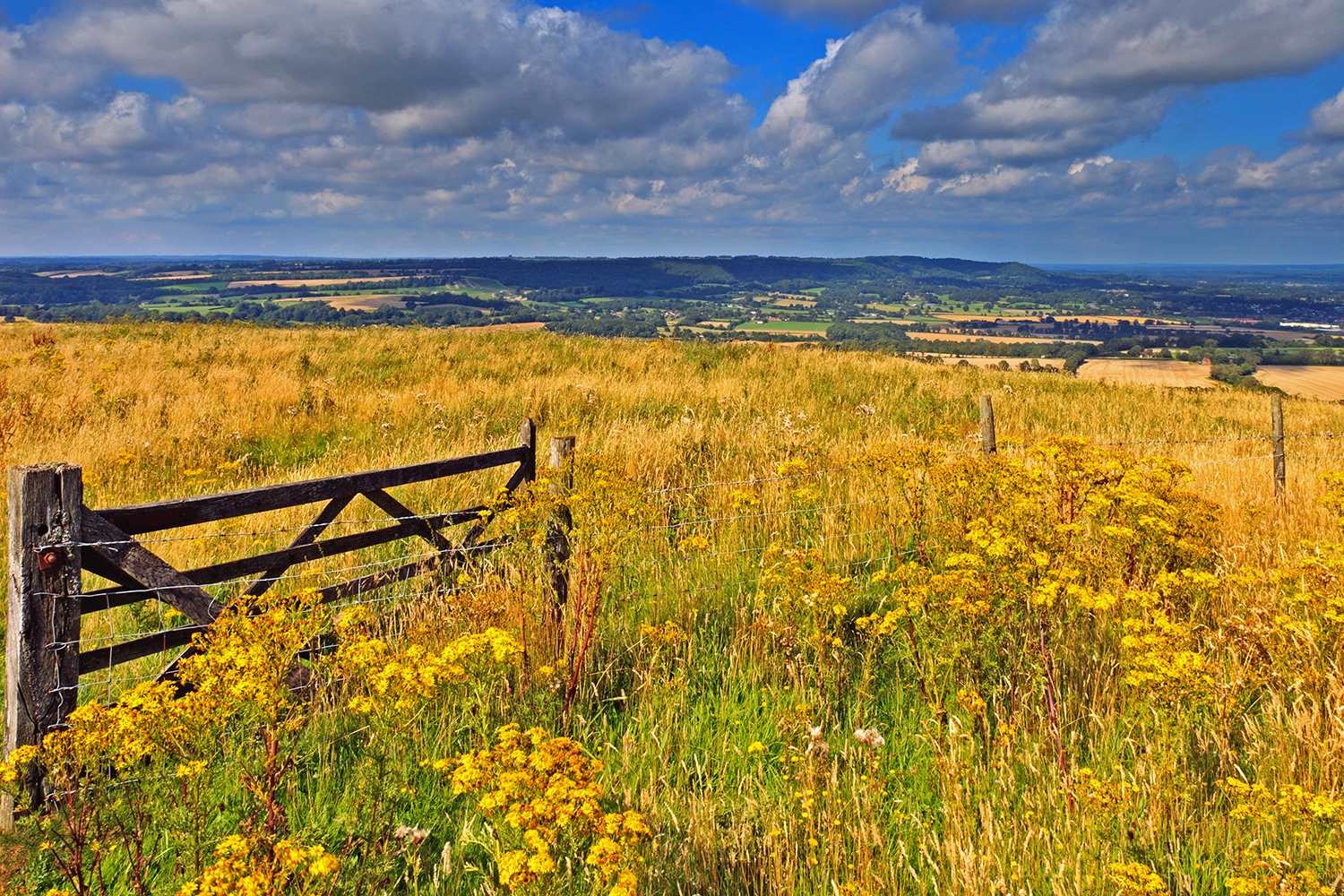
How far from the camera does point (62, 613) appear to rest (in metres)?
3.43

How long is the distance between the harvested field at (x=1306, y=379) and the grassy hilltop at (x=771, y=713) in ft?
92.9

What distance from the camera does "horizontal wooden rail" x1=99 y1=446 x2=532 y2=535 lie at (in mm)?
3650

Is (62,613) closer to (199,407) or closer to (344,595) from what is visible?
(344,595)

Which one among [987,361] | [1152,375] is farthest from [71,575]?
[987,361]

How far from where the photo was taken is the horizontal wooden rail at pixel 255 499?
3.65 meters

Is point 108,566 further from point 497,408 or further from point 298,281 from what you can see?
point 298,281

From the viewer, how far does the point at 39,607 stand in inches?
133

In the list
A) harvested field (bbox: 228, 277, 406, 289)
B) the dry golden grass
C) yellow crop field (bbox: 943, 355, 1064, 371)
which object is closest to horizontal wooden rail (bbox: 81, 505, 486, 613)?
the dry golden grass

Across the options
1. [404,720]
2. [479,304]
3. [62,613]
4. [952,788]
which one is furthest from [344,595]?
[479,304]

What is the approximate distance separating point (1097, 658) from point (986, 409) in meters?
3.76

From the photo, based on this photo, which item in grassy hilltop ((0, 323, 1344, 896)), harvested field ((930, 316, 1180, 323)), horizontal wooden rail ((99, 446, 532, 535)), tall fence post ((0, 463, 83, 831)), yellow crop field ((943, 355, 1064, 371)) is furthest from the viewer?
harvested field ((930, 316, 1180, 323))

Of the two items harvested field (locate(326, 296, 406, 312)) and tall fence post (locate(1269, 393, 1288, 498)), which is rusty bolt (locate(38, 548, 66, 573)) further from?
harvested field (locate(326, 296, 406, 312))

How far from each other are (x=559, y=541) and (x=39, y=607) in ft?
9.35

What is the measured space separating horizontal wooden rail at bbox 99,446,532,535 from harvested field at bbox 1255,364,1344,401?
32427 millimetres
